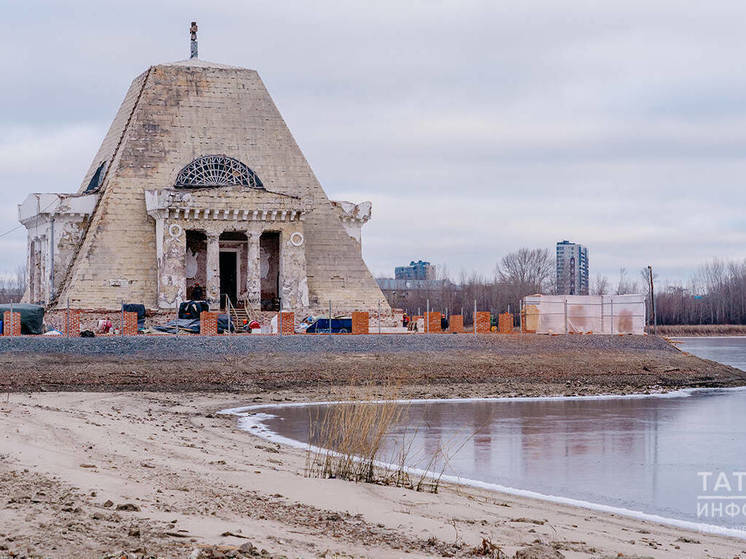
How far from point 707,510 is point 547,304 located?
114 ft

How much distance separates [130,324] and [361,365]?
10.4 meters

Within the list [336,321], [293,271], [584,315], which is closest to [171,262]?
[293,271]

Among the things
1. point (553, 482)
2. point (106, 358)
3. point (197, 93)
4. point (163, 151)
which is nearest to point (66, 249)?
point (163, 151)

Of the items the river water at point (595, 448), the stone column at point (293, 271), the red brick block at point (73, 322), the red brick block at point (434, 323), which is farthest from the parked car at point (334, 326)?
the river water at point (595, 448)

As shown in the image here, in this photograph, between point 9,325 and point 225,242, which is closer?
point 9,325

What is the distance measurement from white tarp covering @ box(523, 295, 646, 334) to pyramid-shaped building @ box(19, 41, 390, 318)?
7288mm

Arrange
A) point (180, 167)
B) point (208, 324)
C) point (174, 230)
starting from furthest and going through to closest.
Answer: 1. point (180, 167)
2. point (174, 230)
3. point (208, 324)

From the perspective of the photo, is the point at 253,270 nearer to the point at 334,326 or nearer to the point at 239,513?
the point at 334,326

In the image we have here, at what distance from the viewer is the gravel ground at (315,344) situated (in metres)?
35.1

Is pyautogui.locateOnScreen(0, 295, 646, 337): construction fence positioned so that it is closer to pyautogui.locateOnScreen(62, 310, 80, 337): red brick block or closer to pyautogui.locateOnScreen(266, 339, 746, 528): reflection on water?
pyautogui.locateOnScreen(62, 310, 80, 337): red brick block

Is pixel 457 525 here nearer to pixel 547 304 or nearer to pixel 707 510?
pixel 707 510

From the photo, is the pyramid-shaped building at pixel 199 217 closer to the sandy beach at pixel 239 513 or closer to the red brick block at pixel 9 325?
the red brick block at pixel 9 325

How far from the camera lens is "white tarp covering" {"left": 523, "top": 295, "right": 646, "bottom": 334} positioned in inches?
1919

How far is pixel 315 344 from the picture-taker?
38656mm
